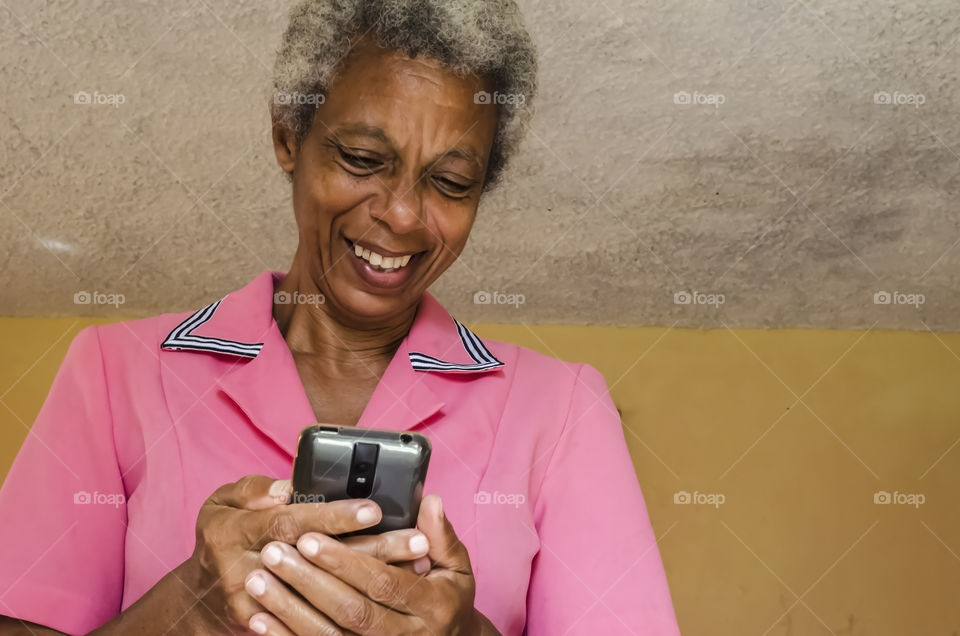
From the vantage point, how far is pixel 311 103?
40.3 inches

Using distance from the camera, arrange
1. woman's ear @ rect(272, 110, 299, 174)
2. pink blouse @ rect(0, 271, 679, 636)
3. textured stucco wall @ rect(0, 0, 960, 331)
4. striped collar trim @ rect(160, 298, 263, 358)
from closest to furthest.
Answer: pink blouse @ rect(0, 271, 679, 636)
striped collar trim @ rect(160, 298, 263, 358)
woman's ear @ rect(272, 110, 299, 174)
textured stucco wall @ rect(0, 0, 960, 331)

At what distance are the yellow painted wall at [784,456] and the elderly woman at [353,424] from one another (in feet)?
4.69

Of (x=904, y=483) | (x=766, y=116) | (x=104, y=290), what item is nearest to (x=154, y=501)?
(x=766, y=116)

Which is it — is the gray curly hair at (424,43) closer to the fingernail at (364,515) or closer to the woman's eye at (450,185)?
the woman's eye at (450,185)

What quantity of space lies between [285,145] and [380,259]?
17cm

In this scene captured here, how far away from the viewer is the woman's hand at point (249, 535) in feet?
2.09

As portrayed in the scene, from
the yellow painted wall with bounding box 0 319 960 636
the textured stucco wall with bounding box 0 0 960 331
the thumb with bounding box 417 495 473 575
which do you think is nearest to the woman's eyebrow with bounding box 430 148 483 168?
the thumb with bounding box 417 495 473 575

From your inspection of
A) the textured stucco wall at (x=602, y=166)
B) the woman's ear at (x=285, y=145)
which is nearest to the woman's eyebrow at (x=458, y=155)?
the woman's ear at (x=285, y=145)

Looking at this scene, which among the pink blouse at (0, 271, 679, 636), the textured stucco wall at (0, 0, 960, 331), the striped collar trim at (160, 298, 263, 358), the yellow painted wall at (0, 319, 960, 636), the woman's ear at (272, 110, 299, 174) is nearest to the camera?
the pink blouse at (0, 271, 679, 636)

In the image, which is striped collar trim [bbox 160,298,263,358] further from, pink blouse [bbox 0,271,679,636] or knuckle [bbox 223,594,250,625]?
knuckle [bbox 223,594,250,625]

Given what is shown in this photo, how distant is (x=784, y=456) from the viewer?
2.43 metres

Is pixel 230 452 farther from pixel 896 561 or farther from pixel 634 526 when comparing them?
pixel 896 561

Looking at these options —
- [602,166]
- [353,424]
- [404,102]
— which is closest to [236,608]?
[353,424]

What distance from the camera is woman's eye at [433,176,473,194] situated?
0.99 m
